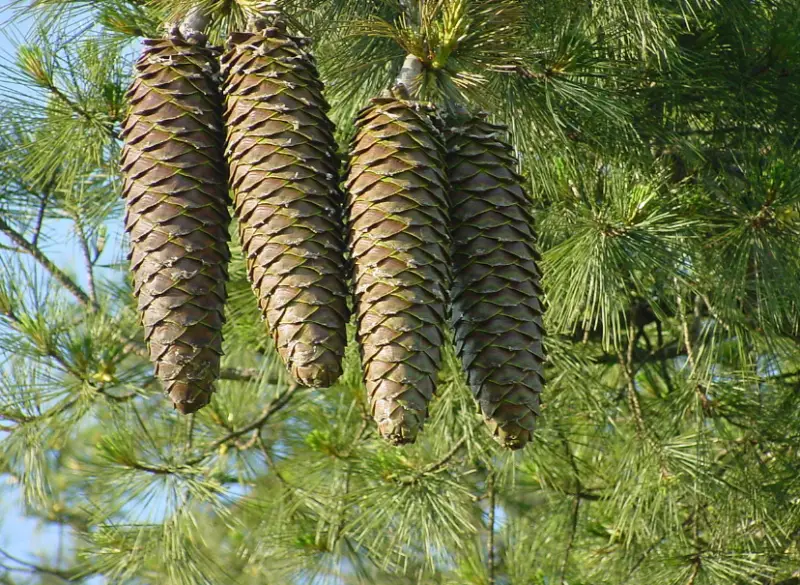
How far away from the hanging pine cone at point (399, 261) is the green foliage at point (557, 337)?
444 millimetres

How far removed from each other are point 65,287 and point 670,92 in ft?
5.53

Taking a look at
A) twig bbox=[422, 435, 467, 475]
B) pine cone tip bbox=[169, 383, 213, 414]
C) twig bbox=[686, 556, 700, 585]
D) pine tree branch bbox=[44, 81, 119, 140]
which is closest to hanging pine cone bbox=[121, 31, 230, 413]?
pine cone tip bbox=[169, 383, 213, 414]

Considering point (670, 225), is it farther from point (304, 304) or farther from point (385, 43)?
point (304, 304)

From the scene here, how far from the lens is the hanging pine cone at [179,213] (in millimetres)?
1024

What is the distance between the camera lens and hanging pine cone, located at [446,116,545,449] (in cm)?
106

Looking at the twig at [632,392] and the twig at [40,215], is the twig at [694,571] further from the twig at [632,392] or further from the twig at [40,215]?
the twig at [40,215]

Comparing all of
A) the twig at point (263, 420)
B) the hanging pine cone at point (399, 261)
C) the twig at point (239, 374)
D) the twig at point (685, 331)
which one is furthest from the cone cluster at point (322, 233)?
the twig at point (239, 374)

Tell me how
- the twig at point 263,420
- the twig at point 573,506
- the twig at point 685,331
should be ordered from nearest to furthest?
the twig at point 685,331 → the twig at point 573,506 → the twig at point 263,420

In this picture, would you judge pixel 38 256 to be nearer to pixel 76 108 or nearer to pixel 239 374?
pixel 239 374

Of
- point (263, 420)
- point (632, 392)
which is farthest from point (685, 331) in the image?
point (263, 420)

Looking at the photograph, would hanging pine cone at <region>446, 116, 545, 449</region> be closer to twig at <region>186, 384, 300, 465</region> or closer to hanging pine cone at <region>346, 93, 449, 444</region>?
hanging pine cone at <region>346, 93, 449, 444</region>

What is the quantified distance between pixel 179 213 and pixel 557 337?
152 cm

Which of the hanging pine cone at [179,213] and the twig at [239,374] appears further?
the twig at [239,374]

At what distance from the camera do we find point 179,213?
1066 mm
